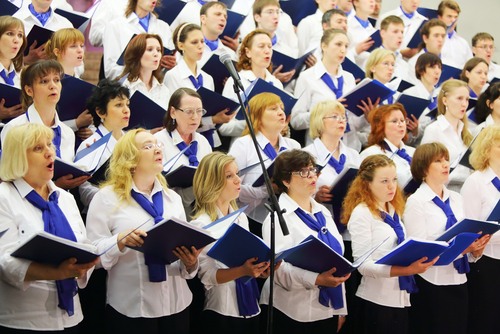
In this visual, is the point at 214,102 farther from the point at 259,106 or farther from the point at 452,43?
the point at 452,43

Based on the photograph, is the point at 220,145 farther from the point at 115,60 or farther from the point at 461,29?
the point at 461,29

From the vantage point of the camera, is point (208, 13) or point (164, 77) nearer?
point (164, 77)

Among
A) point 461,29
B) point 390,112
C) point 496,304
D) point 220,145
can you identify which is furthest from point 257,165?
point 461,29

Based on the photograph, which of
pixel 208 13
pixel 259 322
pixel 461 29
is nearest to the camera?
pixel 259 322

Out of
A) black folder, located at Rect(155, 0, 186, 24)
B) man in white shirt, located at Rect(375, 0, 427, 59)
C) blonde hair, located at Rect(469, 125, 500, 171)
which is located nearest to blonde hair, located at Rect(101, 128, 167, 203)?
blonde hair, located at Rect(469, 125, 500, 171)

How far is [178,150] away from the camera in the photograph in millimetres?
4852

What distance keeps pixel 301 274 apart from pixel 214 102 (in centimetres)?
143

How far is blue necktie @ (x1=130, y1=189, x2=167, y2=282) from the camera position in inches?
150

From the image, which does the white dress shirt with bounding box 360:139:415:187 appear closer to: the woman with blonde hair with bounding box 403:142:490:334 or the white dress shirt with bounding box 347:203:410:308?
the woman with blonde hair with bounding box 403:142:490:334

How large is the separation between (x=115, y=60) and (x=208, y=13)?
0.89m

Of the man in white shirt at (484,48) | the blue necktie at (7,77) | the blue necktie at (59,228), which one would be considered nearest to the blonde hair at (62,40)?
the blue necktie at (7,77)

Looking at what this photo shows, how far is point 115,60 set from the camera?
5.80 metres

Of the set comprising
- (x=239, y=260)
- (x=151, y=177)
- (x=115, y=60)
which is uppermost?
(x=115, y=60)

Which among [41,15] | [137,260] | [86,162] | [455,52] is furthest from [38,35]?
[455,52]
